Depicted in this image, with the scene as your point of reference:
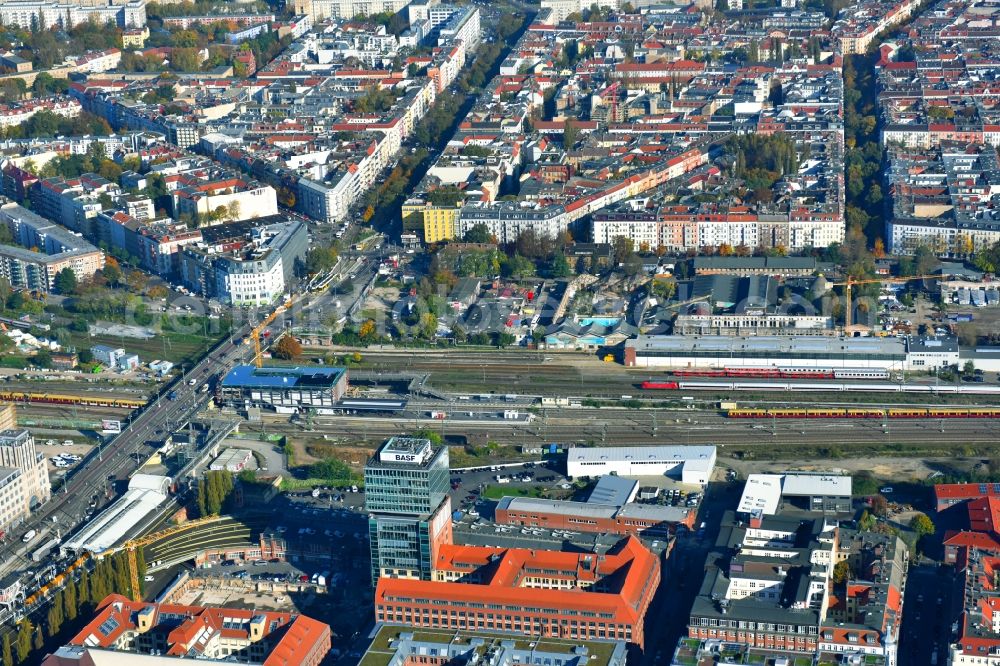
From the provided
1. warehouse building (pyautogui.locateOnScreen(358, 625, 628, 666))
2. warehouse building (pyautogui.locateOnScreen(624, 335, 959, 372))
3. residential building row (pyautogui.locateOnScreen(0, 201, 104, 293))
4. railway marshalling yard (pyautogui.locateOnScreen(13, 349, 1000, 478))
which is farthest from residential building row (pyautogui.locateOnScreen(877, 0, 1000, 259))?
warehouse building (pyautogui.locateOnScreen(358, 625, 628, 666))

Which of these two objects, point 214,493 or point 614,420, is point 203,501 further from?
point 614,420

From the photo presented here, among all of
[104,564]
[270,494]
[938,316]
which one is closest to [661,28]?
[938,316]

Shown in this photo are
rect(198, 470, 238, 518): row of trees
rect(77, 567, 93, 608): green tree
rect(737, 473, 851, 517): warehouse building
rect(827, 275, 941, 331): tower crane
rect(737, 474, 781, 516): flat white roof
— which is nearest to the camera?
rect(77, 567, 93, 608): green tree

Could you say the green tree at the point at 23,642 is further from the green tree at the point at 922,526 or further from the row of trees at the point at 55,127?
the row of trees at the point at 55,127

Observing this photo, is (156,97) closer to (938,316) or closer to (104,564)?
(938,316)

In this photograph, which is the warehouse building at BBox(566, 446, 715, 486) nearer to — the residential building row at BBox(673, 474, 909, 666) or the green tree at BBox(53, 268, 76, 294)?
the residential building row at BBox(673, 474, 909, 666)

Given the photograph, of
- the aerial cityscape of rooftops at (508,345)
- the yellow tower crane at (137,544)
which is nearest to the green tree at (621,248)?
the aerial cityscape of rooftops at (508,345)

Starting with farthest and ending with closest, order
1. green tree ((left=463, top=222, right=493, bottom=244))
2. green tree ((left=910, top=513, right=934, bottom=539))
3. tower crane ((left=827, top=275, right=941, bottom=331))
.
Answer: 1. green tree ((left=463, top=222, right=493, bottom=244))
2. tower crane ((left=827, top=275, right=941, bottom=331))
3. green tree ((left=910, top=513, right=934, bottom=539))
